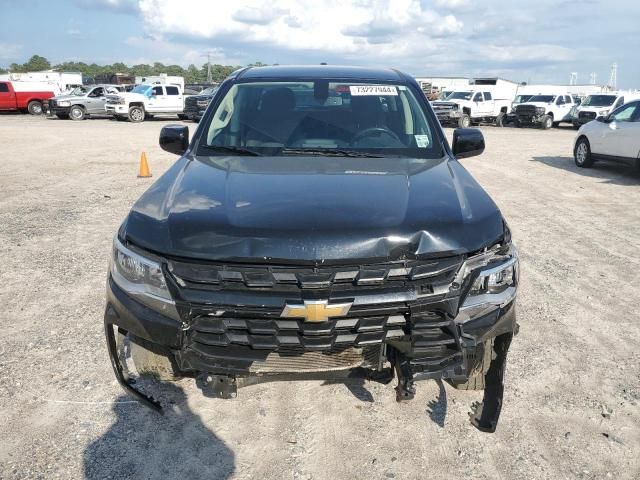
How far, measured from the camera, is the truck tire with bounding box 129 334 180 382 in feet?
8.50

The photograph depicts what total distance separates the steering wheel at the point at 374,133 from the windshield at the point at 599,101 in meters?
28.2

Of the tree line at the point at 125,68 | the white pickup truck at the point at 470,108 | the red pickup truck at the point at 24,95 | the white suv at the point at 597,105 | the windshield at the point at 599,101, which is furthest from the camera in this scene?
the tree line at the point at 125,68

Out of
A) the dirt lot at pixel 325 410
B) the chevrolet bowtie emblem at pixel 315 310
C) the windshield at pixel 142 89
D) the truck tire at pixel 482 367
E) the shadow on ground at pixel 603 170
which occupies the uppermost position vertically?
the windshield at pixel 142 89

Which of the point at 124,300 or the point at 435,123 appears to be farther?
the point at 435,123

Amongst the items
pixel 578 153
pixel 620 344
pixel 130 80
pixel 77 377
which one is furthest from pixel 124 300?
pixel 130 80

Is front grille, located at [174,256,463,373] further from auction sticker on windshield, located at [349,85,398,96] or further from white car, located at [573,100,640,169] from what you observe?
white car, located at [573,100,640,169]

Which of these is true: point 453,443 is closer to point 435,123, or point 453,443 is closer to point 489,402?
point 489,402

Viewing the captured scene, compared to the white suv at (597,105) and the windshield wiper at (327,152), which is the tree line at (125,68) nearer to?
the white suv at (597,105)

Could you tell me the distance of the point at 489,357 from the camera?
2805mm

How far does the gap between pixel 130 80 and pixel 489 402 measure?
52.9m

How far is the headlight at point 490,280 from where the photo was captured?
247 cm

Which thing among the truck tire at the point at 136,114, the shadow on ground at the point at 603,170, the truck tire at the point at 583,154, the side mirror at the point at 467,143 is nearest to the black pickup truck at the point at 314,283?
the side mirror at the point at 467,143

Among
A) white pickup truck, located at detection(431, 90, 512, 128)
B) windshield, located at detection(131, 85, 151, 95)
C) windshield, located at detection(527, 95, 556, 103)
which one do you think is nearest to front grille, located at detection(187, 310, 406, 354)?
white pickup truck, located at detection(431, 90, 512, 128)

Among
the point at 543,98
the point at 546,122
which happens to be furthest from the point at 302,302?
the point at 543,98
